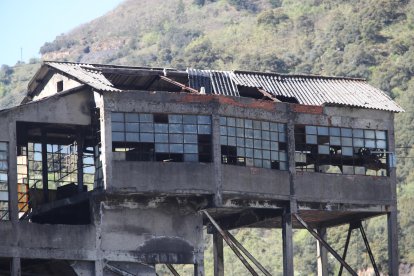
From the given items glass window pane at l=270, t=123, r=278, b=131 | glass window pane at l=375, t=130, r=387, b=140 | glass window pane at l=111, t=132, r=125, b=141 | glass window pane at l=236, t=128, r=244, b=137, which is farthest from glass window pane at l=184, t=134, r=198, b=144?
glass window pane at l=375, t=130, r=387, b=140

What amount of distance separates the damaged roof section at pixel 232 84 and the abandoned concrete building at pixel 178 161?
6 cm

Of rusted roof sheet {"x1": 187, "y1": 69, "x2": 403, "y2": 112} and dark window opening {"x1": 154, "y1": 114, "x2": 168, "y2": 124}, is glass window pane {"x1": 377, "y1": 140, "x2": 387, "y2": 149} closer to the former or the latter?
rusted roof sheet {"x1": 187, "y1": 69, "x2": 403, "y2": 112}

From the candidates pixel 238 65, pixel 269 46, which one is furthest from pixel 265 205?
pixel 269 46

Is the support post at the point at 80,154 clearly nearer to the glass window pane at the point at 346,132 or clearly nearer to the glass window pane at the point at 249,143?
the glass window pane at the point at 249,143

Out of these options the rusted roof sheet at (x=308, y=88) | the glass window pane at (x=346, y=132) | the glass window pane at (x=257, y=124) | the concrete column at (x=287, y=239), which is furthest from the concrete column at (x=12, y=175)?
the glass window pane at (x=346, y=132)

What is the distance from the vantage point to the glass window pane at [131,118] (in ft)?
141

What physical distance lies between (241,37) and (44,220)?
3536 inches

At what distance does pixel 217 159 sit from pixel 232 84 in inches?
156

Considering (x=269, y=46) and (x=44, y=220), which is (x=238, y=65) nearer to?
(x=269, y=46)

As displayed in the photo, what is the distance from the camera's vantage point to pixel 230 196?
4397 centimetres

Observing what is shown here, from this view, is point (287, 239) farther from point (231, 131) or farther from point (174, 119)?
point (174, 119)

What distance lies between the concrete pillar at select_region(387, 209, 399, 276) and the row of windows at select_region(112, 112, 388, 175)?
1777 millimetres

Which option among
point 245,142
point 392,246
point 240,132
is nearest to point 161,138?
point 240,132

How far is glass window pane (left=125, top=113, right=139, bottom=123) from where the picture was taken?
43.1m
